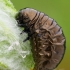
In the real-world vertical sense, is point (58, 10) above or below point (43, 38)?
above

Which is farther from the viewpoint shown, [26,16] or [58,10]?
[58,10]

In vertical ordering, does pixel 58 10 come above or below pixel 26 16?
above

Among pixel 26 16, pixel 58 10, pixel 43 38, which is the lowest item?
pixel 43 38

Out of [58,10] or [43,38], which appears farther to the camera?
[58,10]

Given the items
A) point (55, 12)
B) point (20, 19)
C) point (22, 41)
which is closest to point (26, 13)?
point (20, 19)

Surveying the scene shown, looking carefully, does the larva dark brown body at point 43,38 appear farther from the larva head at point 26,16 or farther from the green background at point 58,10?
the green background at point 58,10

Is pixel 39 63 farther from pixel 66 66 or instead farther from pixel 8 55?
pixel 66 66

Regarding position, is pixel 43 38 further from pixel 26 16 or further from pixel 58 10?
pixel 58 10

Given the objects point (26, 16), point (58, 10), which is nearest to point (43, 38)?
point (26, 16)

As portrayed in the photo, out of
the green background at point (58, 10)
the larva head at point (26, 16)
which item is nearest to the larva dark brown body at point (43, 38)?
the larva head at point (26, 16)
